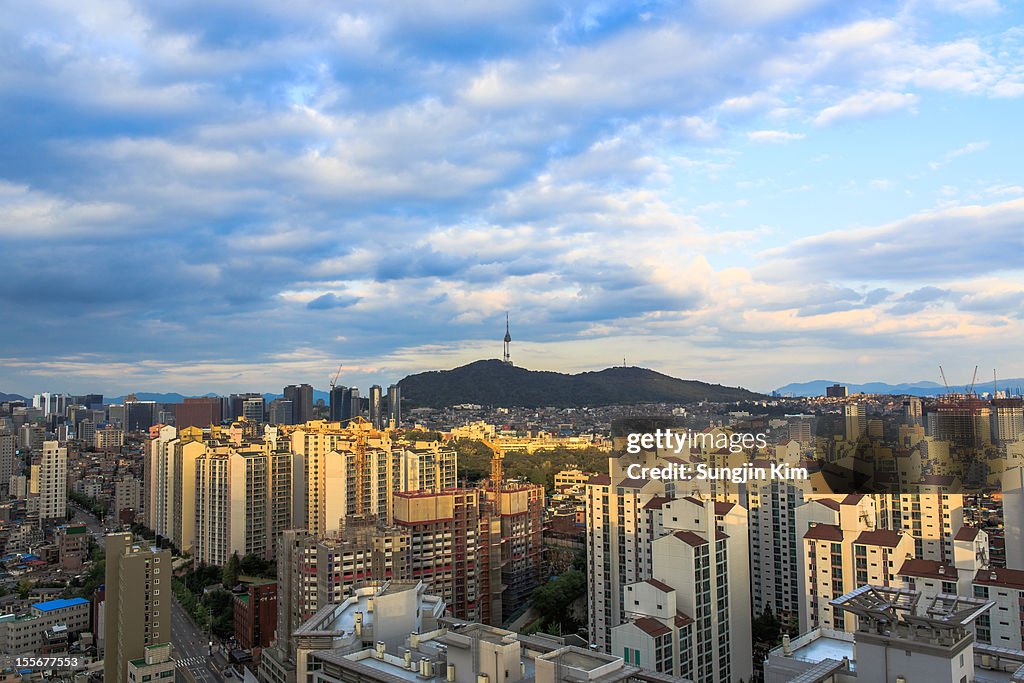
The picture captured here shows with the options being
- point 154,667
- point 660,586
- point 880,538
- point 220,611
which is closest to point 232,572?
point 220,611

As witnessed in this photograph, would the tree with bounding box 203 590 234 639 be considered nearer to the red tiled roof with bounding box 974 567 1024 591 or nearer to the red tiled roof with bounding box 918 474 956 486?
the red tiled roof with bounding box 974 567 1024 591

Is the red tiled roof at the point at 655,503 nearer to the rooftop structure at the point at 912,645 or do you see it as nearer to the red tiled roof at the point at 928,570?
the red tiled roof at the point at 928,570

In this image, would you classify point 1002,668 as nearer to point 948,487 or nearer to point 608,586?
point 608,586

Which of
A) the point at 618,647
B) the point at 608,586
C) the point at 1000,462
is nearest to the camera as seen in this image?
the point at 618,647

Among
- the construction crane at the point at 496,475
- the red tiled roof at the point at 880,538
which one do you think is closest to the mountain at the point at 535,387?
the construction crane at the point at 496,475

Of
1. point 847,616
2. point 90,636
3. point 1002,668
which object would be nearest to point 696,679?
point 847,616

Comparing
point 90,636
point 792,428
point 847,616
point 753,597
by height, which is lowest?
point 90,636

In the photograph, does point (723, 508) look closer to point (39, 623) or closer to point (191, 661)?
point (191, 661)
